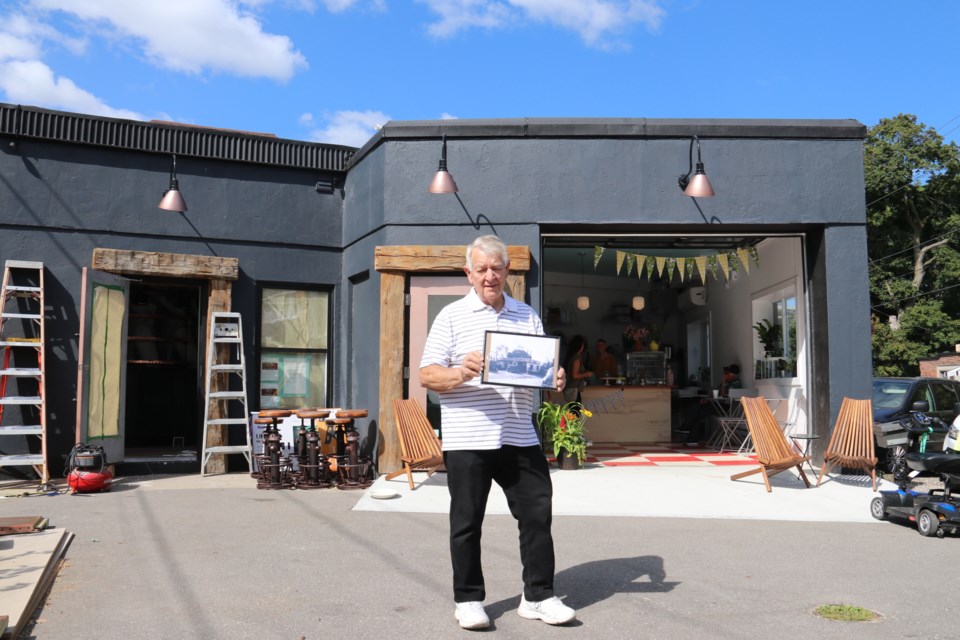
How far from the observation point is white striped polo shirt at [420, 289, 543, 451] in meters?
3.70

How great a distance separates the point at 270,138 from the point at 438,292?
3.09 metres

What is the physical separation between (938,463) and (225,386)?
730 centimetres

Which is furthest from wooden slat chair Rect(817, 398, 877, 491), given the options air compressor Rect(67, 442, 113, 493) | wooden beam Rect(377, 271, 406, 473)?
air compressor Rect(67, 442, 113, 493)

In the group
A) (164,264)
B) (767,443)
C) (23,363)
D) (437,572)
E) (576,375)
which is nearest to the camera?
(437,572)

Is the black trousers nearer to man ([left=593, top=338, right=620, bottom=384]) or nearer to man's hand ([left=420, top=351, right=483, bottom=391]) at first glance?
man's hand ([left=420, top=351, right=483, bottom=391])

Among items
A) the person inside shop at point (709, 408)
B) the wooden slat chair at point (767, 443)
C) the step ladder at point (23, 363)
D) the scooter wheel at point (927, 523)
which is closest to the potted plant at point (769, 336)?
the person inside shop at point (709, 408)

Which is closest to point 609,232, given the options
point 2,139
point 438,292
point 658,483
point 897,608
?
point 438,292

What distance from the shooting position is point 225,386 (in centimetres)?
962

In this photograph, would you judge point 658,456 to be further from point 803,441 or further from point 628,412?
point 628,412

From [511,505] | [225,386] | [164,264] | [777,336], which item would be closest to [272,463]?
[225,386]

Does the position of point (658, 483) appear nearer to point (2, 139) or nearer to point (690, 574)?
point (690, 574)

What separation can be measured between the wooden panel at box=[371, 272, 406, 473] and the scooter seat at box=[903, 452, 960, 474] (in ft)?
16.2

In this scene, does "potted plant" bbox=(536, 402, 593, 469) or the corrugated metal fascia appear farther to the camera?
the corrugated metal fascia

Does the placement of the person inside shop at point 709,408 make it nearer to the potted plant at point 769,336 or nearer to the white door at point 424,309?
the potted plant at point 769,336
